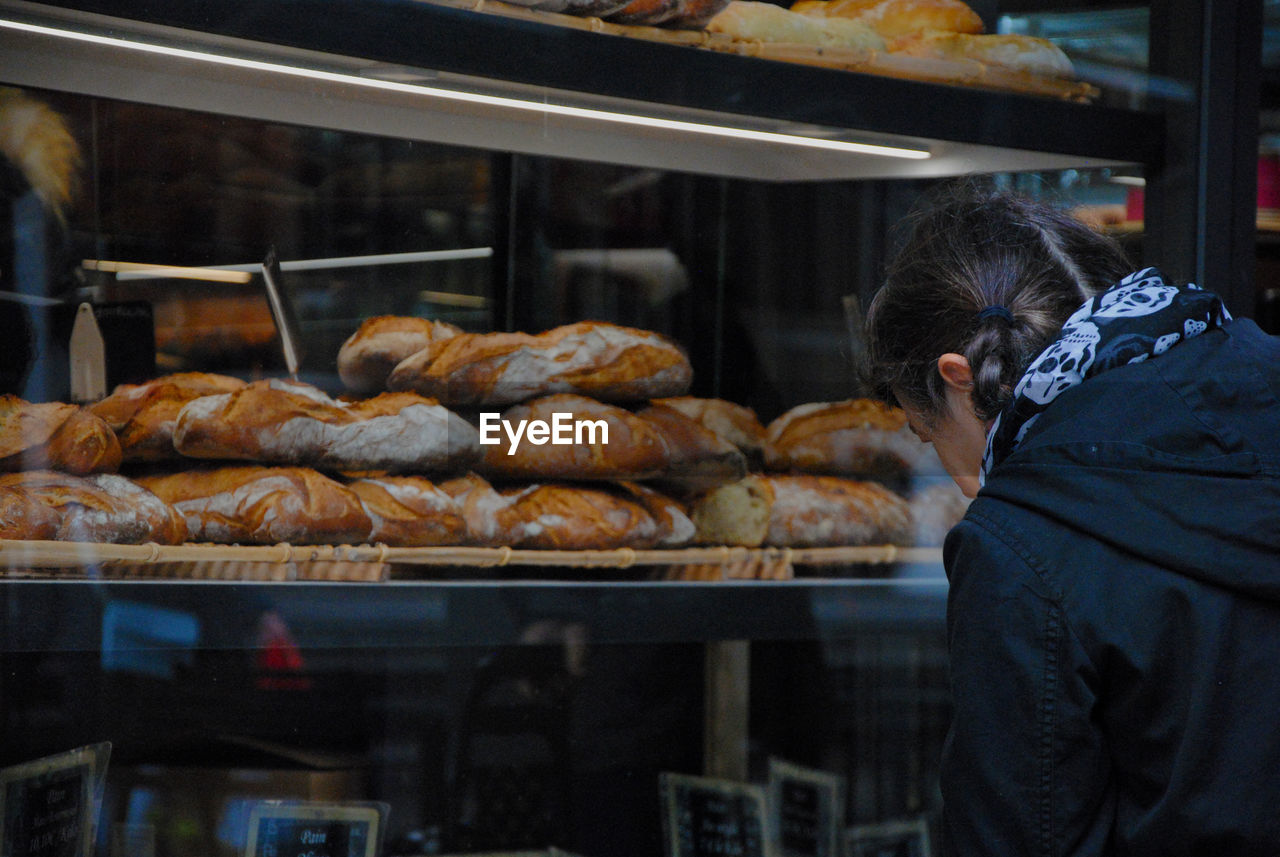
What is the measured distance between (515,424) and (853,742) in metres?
0.95

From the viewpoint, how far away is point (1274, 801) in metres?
0.70

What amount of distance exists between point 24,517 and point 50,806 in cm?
33

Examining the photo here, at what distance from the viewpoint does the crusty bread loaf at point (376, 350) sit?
4.44 feet

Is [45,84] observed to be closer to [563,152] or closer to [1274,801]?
[563,152]

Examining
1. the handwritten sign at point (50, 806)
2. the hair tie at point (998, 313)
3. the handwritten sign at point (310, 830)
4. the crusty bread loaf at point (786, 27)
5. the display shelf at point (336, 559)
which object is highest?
the crusty bread loaf at point (786, 27)

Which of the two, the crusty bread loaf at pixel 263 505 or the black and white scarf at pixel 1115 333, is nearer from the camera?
the black and white scarf at pixel 1115 333

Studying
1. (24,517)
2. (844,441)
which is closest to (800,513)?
(844,441)

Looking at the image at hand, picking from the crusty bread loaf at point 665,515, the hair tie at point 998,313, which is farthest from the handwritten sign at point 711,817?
the hair tie at point 998,313

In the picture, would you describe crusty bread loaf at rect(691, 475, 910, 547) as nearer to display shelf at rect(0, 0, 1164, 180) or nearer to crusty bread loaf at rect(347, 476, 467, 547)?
crusty bread loaf at rect(347, 476, 467, 547)

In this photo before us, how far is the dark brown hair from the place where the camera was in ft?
2.71

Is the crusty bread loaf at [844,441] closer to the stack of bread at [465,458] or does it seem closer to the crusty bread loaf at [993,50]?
the stack of bread at [465,458]

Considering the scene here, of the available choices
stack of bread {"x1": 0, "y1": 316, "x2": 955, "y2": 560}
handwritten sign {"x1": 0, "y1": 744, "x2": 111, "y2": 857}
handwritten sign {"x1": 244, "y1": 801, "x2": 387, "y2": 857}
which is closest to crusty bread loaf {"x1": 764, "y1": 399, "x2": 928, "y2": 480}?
stack of bread {"x1": 0, "y1": 316, "x2": 955, "y2": 560}

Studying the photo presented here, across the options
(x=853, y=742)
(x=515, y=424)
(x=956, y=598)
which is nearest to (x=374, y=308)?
(x=515, y=424)

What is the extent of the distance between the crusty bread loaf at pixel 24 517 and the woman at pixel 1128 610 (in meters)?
0.88
